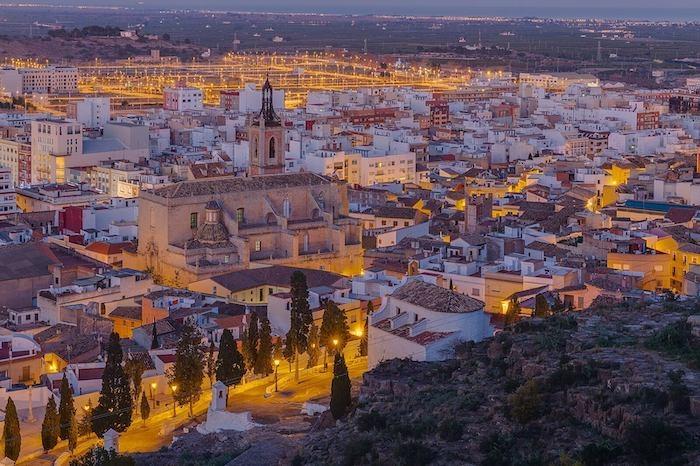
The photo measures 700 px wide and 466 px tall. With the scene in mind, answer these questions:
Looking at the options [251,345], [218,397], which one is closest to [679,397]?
[218,397]

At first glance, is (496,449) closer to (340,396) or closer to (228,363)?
(340,396)

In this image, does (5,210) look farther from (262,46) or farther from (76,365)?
(262,46)

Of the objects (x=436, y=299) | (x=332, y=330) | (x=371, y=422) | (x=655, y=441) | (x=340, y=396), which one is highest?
(x=655, y=441)

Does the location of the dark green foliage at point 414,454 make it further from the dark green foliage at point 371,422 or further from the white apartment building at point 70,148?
the white apartment building at point 70,148

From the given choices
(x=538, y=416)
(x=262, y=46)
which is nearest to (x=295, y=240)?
(x=538, y=416)

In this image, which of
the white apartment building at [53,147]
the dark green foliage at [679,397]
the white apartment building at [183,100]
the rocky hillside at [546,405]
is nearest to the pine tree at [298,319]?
the rocky hillside at [546,405]

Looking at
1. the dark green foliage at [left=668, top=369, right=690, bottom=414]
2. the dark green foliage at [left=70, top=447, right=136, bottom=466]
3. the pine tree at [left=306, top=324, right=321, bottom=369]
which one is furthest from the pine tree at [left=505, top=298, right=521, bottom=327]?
the dark green foliage at [left=668, top=369, right=690, bottom=414]

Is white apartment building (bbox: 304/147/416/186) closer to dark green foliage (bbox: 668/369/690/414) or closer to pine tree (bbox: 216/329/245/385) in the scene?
pine tree (bbox: 216/329/245/385)
